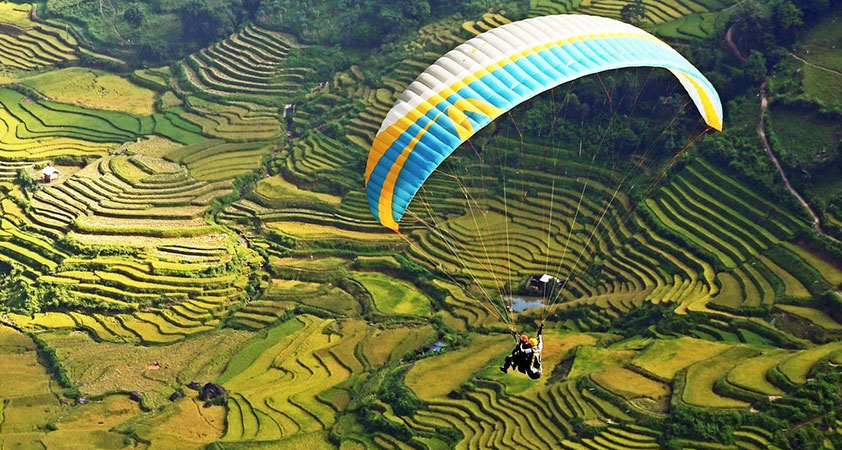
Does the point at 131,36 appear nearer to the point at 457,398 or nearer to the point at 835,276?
the point at 457,398

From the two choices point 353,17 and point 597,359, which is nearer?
point 597,359

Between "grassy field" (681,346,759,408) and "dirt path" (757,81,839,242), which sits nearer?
"grassy field" (681,346,759,408)

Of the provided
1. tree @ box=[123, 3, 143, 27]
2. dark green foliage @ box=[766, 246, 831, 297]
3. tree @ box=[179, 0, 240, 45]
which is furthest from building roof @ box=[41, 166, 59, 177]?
dark green foliage @ box=[766, 246, 831, 297]

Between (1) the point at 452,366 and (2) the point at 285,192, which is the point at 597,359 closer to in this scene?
(1) the point at 452,366

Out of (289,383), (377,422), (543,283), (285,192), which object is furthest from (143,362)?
(543,283)

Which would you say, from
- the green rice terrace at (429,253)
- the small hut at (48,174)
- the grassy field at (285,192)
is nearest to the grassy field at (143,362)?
the green rice terrace at (429,253)

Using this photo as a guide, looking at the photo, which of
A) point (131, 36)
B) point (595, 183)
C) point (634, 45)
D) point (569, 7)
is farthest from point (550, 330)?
point (131, 36)

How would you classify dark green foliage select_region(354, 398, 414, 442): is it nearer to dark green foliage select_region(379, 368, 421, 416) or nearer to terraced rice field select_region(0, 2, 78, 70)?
dark green foliage select_region(379, 368, 421, 416)
